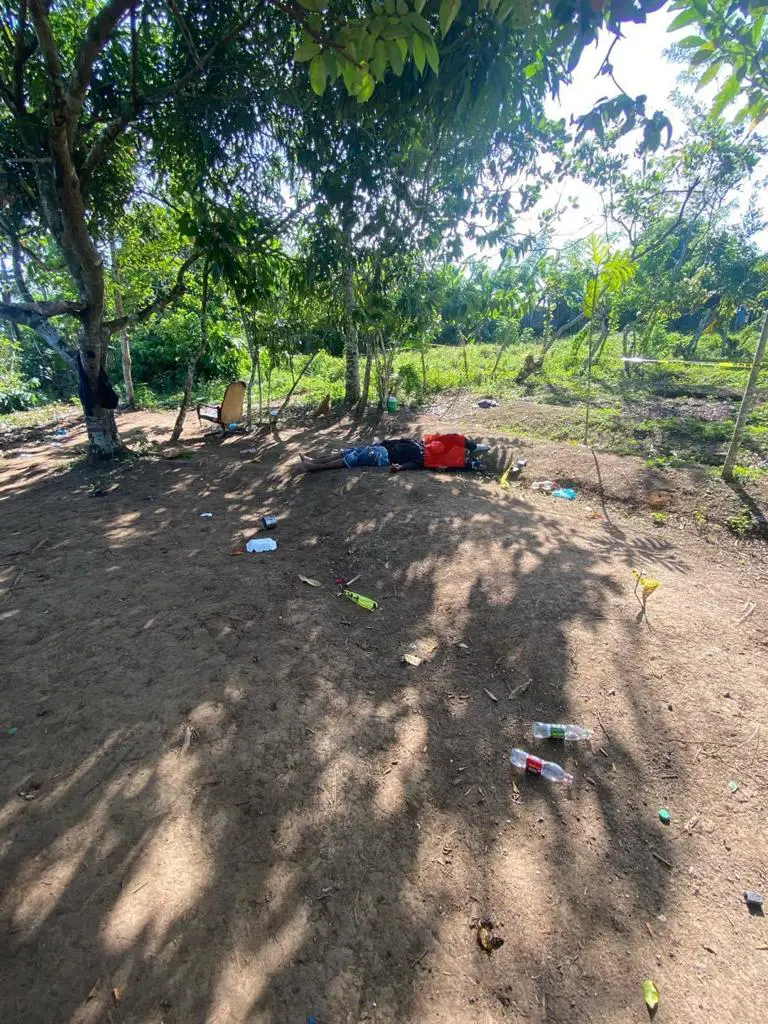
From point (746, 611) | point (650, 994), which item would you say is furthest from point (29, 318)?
point (746, 611)

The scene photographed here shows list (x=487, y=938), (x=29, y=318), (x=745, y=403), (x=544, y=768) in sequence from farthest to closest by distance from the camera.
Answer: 1. (x=29, y=318)
2. (x=745, y=403)
3. (x=544, y=768)
4. (x=487, y=938)

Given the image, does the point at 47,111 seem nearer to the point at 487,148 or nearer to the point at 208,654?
the point at 487,148

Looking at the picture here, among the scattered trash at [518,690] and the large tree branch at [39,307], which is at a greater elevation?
the large tree branch at [39,307]

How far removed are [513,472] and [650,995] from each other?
17.6ft

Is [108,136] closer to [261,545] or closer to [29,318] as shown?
[29,318]

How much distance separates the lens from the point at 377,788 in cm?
201

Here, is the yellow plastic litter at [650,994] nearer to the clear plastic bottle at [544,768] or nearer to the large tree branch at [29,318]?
the clear plastic bottle at [544,768]

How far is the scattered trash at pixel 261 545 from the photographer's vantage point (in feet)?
13.5

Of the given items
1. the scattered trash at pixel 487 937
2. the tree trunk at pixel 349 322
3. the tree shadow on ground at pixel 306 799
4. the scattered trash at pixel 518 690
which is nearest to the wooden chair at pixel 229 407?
the tree trunk at pixel 349 322

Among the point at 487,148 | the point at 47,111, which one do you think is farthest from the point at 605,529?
the point at 47,111

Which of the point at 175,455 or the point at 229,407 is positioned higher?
the point at 229,407

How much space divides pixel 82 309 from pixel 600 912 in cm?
743

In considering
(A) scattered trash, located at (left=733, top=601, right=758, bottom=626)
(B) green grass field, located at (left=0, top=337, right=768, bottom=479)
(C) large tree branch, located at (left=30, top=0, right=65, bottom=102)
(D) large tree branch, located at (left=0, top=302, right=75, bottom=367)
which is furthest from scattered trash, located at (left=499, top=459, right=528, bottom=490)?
(C) large tree branch, located at (left=30, top=0, right=65, bottom=102)

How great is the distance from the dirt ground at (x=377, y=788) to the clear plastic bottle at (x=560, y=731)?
45mm
